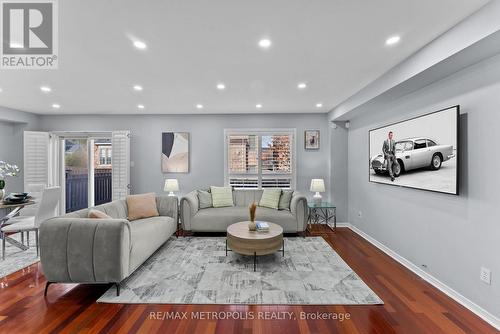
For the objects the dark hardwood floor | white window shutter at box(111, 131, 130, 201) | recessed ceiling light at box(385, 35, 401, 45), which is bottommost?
the dark hardwood floor

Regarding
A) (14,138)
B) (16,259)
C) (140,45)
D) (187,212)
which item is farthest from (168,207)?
(14,138)

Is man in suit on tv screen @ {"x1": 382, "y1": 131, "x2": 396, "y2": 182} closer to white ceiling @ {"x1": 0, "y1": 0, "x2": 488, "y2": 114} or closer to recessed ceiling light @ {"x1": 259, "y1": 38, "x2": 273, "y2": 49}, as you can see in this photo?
white ceiling @ {"x1": 0, "y1": 0, "x2": 488, "y2": 114}

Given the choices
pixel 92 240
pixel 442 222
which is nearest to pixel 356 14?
pixel 442 222

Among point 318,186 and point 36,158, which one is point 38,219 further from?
point 318,186

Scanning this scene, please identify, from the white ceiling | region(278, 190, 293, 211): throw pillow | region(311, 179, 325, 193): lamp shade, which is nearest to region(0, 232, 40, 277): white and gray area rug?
the white ceiling

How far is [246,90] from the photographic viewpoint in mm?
3611

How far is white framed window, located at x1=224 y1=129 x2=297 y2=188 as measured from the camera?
17.6ft

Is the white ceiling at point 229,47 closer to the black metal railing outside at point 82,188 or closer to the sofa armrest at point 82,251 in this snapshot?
the sofa armrest at point 82,251

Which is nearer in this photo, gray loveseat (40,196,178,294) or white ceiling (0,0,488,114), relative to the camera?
white ceiling (0,0,488,114)

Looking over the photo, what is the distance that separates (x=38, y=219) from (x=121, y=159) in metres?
1.99

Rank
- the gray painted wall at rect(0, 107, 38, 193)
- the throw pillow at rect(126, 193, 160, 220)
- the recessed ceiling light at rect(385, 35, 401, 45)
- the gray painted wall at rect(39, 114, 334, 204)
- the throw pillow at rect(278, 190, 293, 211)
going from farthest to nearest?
the gray painted wall at rect(39, 114, 334, 204) < the gray painted wall at rect(0, 107, 38, 193) < the throw pillow at rect(278, 190, 293, 211) < the throw pillow at rect(126, 193, 160, 220) < the recessed ceiling light at rect(385, 35, 401, 45)

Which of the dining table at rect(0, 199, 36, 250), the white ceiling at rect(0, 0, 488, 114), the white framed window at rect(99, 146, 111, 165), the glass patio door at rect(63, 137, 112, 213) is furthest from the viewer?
the white framed window at rect(99, 146, 111, 165)

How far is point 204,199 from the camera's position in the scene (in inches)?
186

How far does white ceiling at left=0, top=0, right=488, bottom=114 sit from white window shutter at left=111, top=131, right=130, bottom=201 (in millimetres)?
1199
